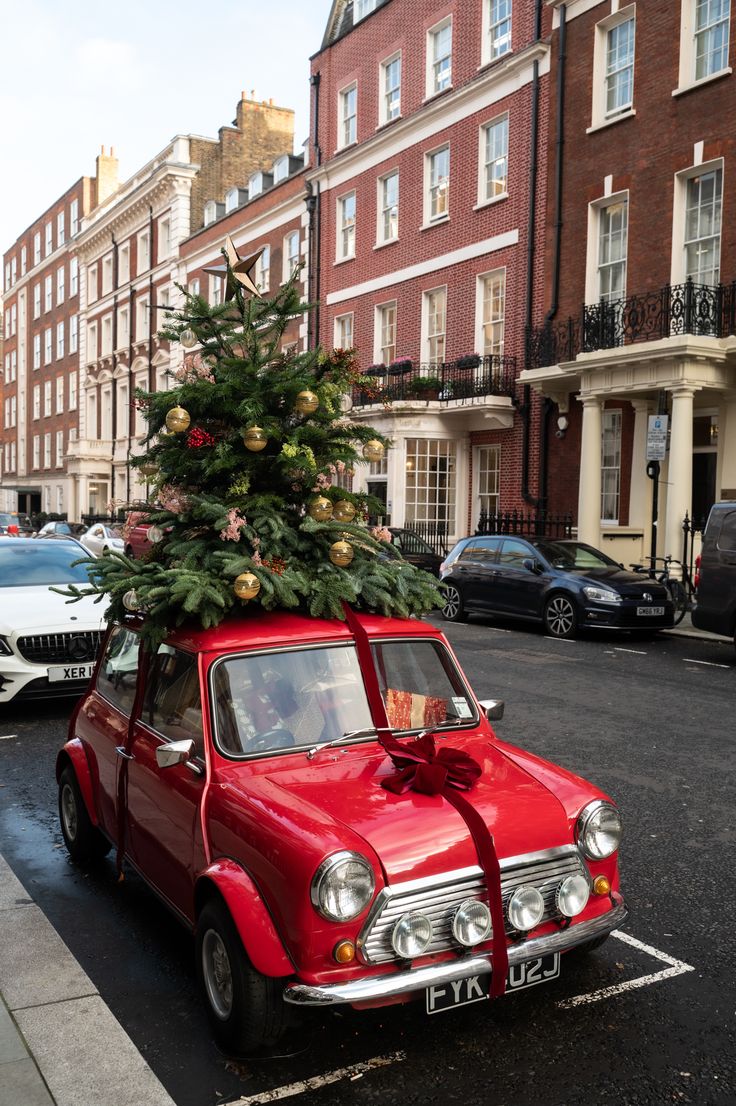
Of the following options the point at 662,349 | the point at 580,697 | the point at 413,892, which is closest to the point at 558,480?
the point at 662,349

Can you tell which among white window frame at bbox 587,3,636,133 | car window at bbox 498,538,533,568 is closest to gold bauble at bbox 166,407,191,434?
car window at bbox 498,538,533,568

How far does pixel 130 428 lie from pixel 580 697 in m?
41.5

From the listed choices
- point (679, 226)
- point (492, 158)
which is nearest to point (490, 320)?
point (492, 158)

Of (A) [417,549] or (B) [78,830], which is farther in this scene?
(A) [417,549]

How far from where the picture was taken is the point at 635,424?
19859 millimetres

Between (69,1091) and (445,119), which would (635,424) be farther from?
(69,1091)

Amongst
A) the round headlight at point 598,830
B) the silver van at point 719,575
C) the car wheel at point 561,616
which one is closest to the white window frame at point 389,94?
the car wheel at point 561,616

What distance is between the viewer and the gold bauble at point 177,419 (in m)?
4.48

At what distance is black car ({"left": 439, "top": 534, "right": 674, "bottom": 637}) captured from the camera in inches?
550

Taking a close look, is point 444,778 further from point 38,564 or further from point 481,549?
point 481,549

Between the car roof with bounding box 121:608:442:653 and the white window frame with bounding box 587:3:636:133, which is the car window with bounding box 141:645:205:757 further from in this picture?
the white window frame with bounding box 587:3:636:133

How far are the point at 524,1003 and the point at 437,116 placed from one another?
991 inches

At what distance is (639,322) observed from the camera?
18641 mm

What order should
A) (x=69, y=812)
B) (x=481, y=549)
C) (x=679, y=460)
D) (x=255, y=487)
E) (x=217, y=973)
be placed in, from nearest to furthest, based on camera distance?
(x=217, y=973) < (x=255, y=487) < (x=69, y=812) < (x=481, y=549) < (x=679, y=460)
